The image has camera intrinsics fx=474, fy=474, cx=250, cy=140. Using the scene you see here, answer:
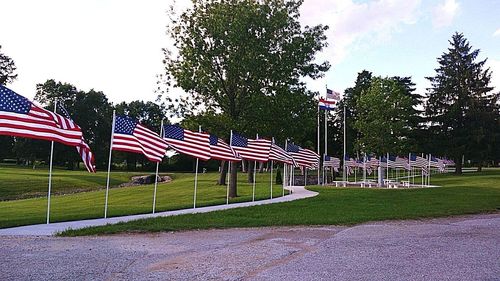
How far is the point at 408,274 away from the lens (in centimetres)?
697

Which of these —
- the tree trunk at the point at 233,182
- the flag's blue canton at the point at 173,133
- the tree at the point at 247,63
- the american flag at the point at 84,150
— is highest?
the tree at the point at 247,63

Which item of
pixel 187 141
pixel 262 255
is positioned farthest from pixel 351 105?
pixel 262 255

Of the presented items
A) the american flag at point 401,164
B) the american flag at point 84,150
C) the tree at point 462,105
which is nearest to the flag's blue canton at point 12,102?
the american flag at point 84,150

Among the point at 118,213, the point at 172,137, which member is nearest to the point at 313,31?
the point at 172,137

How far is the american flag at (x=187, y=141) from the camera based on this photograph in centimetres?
1670

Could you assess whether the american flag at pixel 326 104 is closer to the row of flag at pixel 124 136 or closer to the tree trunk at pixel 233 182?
the tree trunk at pixel 233 182

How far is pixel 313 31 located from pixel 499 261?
57.9 feet

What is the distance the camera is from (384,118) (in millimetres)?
47594

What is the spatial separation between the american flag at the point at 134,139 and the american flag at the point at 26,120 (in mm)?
1730

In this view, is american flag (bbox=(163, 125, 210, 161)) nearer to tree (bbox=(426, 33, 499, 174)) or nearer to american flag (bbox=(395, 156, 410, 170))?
american flag (bbox=(395, 156, 410, 170))

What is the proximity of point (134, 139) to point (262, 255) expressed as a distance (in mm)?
7584

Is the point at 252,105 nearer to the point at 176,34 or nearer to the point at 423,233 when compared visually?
the point at 176,34

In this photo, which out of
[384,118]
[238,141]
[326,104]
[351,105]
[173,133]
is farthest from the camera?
[351,105]

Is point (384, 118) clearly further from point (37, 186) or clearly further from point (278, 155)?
point (37, 186)
